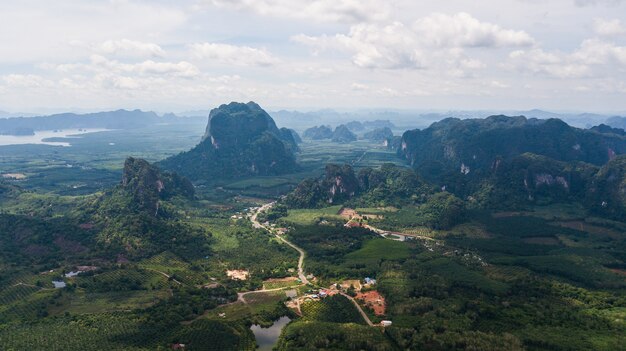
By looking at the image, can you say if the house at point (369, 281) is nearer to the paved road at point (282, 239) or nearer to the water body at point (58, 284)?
the paved road at point (282, 239)

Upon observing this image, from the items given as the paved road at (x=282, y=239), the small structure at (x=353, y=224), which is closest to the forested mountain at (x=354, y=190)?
the paved road at (x=282, y=239)

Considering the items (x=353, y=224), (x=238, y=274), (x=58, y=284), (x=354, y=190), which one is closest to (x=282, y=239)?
(x=353, y=224)

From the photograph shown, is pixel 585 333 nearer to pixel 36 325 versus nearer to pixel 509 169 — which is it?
pixel 36 325

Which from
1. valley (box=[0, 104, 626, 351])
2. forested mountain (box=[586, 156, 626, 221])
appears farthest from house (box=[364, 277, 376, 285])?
forested mountain (box=[586, 156, 626, 221])

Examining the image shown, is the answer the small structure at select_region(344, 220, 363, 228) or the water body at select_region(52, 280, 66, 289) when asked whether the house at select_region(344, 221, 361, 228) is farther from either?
the water body at select_region(52, 280, 66, 289)

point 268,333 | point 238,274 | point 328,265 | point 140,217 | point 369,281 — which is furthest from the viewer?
point 140,217

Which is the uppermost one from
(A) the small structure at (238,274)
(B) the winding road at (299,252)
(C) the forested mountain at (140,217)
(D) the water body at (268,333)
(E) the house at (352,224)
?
(C) the forested mountain at (140,217)

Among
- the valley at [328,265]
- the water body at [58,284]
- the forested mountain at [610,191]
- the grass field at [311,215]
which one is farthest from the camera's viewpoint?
the grass field at [311,215]

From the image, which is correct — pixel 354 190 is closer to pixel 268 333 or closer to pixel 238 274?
pixel 238 274

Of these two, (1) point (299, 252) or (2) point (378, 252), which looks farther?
(1) point (299, 252)
